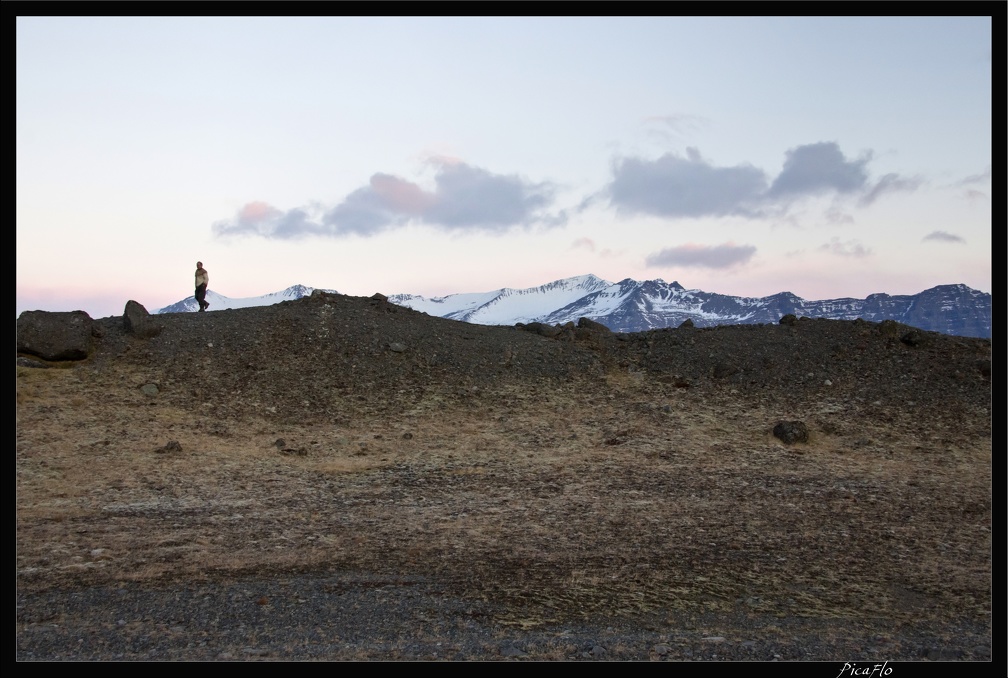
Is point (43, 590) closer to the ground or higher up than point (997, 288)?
closer to the ground

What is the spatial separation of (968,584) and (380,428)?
1550 cm

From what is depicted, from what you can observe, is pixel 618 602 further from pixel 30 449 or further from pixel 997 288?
pixel 30 449

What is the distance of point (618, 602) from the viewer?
1013 cm

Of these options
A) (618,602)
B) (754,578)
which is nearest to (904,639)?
(754,578)

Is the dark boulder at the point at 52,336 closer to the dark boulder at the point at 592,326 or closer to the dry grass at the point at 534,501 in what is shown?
the dry grass at the point at 534,501

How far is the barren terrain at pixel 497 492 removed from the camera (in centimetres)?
925
